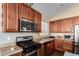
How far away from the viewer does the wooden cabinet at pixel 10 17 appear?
1357mm

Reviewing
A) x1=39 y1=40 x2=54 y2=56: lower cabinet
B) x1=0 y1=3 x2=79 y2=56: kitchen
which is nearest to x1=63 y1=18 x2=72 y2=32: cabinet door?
x1=0 y1=3 x2=79 y2=56: kitchen

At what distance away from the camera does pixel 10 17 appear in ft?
4.66

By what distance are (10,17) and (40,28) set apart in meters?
0.45

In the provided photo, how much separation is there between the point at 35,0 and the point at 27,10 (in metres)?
0.32

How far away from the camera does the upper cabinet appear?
1.32 meters

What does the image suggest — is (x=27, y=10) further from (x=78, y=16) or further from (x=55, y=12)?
(x=78, y=16)

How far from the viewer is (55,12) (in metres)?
1.26

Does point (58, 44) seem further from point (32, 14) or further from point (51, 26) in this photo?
point (32, 14)

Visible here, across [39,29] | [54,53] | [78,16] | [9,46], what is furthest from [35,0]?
[9,46]

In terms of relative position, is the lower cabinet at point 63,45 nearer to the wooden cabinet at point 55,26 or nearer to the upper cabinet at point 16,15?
the wooden cabinet at point 55,26

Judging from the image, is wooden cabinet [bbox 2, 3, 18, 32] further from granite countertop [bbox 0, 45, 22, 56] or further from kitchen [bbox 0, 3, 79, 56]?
granite countertop [bbox 0, 45, 22, 56]

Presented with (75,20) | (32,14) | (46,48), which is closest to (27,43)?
(46,48)

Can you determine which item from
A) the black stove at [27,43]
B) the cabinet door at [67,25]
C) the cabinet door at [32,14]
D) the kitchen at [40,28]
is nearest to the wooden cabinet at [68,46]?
the kitchen at [40,28]

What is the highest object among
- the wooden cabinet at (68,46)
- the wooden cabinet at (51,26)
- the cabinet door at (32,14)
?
the cabinet door at (32,14)
